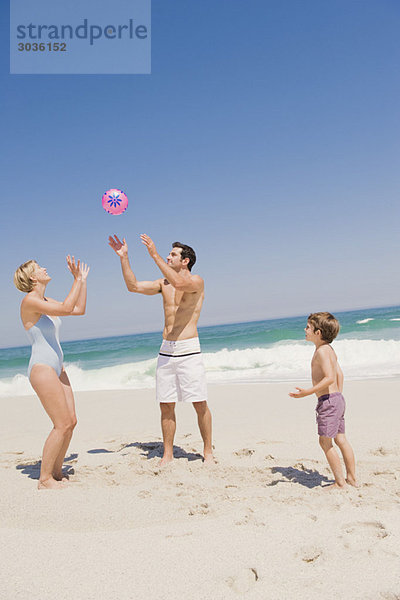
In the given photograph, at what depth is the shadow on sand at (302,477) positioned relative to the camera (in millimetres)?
4031

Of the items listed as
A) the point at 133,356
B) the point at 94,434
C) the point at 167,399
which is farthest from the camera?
the point at 133,356

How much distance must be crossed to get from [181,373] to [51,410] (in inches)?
53.8

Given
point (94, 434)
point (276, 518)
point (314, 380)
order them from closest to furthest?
point (276, 518), point (314, 380), point (94, 434)

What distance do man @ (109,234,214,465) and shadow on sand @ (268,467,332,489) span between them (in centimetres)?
82

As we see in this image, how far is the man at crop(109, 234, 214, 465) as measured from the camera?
15.9 ft


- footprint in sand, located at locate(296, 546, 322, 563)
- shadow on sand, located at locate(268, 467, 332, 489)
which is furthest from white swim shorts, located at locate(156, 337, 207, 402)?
footprint in sand, located at locate(296, 546, 322, 563)

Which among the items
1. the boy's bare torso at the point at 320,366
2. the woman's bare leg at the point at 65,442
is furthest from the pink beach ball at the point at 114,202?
the boy's bare torso at the point at 320,366

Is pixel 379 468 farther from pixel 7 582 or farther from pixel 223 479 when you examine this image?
pixel 7 582

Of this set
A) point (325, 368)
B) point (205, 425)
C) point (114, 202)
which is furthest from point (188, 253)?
point (325, 368)

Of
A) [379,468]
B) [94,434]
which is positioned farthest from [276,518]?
[94,434]

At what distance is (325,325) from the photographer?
386cm

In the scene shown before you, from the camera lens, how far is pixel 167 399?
4883mm

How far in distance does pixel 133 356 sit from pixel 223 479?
25.3 metres

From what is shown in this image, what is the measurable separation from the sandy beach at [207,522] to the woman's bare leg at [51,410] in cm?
18
